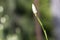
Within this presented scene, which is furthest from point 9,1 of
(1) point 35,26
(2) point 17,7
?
(1) point 35,26

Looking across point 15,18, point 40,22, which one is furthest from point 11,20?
point 40,22

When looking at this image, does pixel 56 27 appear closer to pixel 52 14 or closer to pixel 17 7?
pixel 52 14

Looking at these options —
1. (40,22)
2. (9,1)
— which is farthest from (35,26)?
(9,1)

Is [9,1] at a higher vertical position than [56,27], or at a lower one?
higher

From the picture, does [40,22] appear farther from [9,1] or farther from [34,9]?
[9,1]

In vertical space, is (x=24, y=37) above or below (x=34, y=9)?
below
